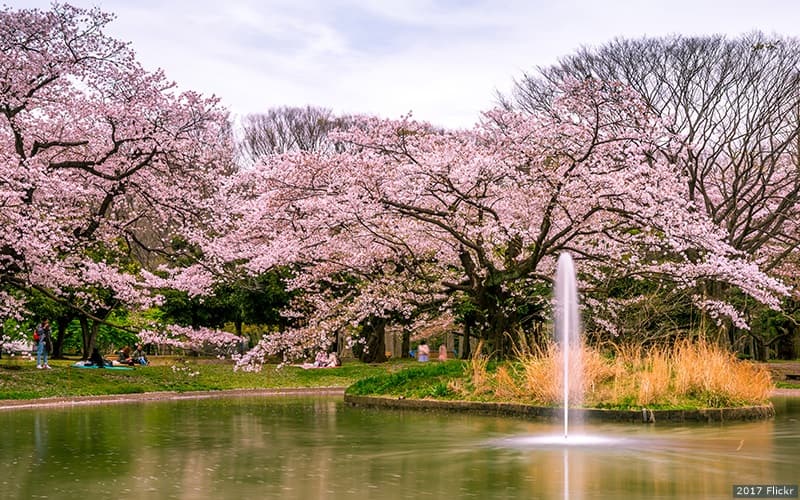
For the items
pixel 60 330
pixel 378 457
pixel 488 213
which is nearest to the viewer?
pixel 378 457

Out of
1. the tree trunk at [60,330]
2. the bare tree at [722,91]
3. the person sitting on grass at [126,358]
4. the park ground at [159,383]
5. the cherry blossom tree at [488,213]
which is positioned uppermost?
the bare tree at [722,91]

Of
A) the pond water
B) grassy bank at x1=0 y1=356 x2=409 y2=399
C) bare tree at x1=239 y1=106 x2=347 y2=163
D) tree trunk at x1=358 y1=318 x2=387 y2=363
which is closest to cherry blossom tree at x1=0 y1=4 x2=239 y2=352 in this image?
grassy bank at x1=0 y1=356 x2=409 y2=399

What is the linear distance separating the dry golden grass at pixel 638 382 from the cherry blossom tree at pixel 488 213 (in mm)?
1942

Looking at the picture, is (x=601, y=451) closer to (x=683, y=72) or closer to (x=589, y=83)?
(x=589, y=83)

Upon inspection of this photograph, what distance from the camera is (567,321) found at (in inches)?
691

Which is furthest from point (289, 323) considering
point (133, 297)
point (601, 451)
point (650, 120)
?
point (601, 451)

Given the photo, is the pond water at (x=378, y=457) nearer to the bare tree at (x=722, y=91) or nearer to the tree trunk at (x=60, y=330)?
the bare tree at (x=722, y=91)

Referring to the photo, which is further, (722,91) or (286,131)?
(286,131)

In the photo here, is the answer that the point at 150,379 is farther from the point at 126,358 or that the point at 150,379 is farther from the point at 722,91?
the point at 722,91

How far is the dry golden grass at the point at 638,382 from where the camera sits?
56.3 feet

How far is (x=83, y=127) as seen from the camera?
23.6 m

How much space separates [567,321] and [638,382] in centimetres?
170

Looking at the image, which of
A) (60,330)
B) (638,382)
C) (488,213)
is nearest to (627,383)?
(638,382)

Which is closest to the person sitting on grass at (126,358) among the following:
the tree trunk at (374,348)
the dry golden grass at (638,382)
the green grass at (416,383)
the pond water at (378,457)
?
the tree trunk at (374,348)
